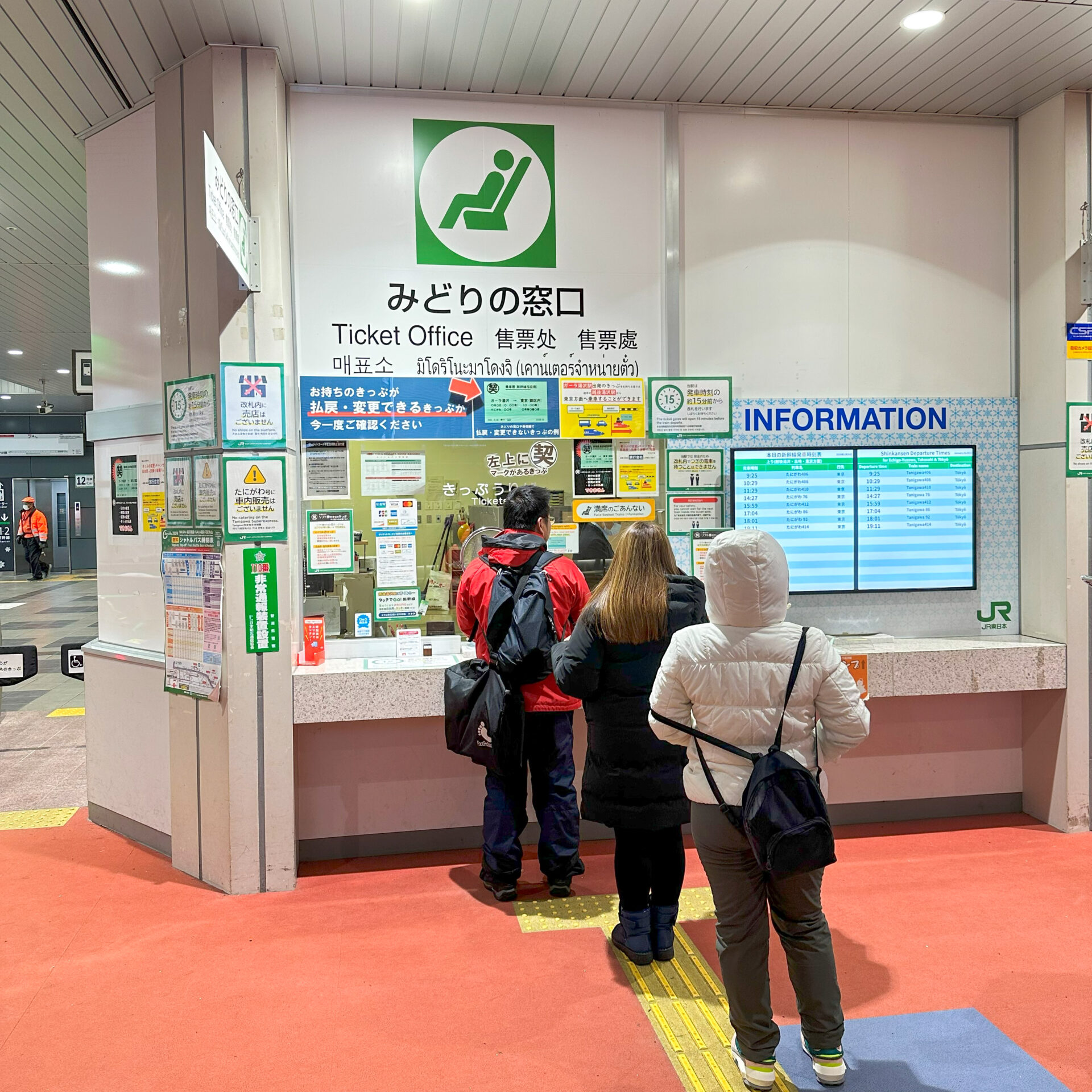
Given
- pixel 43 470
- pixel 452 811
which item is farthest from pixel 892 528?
pixel 43 470

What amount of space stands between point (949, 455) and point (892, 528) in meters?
0.45

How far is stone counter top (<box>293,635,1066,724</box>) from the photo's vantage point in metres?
3.57

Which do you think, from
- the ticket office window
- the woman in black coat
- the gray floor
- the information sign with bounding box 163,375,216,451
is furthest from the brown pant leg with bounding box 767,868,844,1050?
the gray floor

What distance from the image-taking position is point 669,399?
13.3 ft

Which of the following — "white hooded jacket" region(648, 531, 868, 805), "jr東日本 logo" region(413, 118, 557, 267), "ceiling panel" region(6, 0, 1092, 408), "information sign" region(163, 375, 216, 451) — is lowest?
"white hooded jacket" region(648, 531, 868, 805)

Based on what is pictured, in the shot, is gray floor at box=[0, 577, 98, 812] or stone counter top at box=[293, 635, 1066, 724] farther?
gray floor at box=[0, 577, 98, 812]

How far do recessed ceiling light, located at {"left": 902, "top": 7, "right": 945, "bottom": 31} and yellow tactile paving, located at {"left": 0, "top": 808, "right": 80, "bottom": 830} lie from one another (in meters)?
5.11

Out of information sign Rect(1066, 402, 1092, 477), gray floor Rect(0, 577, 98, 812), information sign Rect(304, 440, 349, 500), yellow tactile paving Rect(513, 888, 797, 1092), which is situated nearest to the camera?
yellow tactile paving Rect(513, 888, 797, 1092)

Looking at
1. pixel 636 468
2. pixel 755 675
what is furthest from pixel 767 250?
pixel 755 675

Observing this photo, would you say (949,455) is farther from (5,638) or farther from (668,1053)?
(5,638)

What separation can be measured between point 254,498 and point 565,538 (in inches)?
53.0

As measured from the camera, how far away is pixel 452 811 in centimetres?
391

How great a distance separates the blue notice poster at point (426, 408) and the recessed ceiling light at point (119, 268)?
0.97m

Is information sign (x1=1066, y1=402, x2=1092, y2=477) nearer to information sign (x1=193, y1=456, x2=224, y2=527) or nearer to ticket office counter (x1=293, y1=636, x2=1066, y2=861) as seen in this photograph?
ticket office counter (x1=293, y1=636, x2=1066, y2=861)
